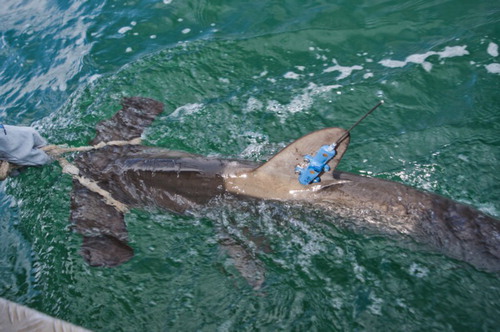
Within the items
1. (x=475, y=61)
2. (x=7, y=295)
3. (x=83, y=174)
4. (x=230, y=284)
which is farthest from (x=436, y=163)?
(x=7, y=295)

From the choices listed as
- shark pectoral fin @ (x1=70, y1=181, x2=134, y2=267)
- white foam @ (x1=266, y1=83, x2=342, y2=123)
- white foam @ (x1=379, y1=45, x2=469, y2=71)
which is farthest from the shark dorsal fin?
white foam @ (x1=379, y1=45, x2=469, y2=71)

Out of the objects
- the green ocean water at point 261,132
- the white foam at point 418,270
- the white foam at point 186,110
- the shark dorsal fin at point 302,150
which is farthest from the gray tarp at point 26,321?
the white foam at point 186,110

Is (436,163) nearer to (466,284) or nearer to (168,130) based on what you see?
(466,284)

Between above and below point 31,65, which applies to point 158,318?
below

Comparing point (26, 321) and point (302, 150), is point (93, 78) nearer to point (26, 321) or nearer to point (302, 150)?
point (302, 150)

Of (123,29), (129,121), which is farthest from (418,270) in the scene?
(123,29)

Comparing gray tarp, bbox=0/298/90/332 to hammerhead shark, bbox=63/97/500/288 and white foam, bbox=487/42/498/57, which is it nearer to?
hammerhead shark, bbox=63/97/500/288
